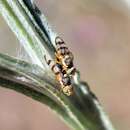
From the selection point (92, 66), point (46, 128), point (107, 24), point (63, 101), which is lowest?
point (63, 101)

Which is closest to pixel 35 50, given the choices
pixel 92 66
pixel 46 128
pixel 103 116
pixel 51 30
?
pixel 51 30

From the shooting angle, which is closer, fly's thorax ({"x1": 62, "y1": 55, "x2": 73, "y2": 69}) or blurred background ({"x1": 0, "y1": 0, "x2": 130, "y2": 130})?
fly's thorax ({"x1": 62, "y1": 55, "x2": 73, "y2": 69})

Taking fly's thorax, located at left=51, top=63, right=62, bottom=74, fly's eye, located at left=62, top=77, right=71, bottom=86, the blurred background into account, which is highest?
the blurred background

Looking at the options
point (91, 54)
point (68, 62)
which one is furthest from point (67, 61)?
point (91, 54)

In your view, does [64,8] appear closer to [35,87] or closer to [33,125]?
[33,125]

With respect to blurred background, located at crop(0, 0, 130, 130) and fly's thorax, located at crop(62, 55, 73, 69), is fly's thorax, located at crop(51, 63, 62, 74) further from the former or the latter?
blurred background, located at crop(0, 0, 130, 130)

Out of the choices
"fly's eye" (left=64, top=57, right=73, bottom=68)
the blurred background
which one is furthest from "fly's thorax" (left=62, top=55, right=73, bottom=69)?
the blurred background

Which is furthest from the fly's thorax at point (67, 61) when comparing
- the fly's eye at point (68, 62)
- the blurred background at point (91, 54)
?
the blurred background at point (91, 54)

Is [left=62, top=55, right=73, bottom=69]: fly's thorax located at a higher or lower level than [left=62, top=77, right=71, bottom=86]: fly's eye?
higher

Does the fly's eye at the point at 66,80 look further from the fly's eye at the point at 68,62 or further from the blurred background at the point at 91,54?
the blurred background at the point at 91,54
